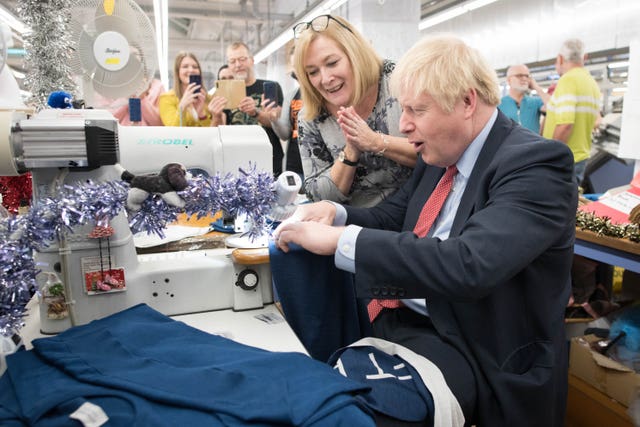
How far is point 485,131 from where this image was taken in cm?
108

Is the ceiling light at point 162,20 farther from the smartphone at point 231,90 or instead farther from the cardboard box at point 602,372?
the cardboard box at point 602,372

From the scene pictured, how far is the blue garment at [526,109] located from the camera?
5031 mm

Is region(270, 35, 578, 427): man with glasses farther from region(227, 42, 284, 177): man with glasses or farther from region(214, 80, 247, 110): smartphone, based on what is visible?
region(227, 42, 284, 177): man with glasses

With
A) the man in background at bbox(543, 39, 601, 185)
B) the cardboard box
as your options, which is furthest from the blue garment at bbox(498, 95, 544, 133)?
the cardboard box

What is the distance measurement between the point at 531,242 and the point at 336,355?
1.45 feet

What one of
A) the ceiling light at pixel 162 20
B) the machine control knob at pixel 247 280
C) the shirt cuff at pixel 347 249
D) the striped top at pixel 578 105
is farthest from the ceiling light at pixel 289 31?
the shirt cuff at pixel 347 249

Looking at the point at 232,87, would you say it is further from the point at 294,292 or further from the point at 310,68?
the point at 294,292

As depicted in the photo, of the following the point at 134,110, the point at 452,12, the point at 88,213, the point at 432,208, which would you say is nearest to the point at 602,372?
the point at 432,208

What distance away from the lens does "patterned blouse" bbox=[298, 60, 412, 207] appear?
63.4 inches

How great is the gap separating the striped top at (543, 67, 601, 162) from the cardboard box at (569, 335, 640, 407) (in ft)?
8.76

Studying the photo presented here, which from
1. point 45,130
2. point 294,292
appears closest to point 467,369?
point 294,292

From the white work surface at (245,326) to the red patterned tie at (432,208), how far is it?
286 millimetres

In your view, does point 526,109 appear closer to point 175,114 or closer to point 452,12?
point 452,12

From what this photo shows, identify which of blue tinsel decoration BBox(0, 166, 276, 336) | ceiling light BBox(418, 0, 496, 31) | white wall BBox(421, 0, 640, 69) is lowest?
blue tinsel decoration BBox(0, 166, 276, 336)
